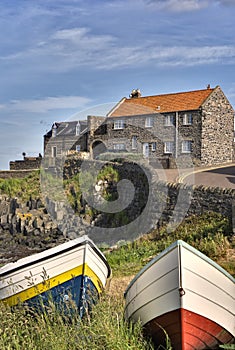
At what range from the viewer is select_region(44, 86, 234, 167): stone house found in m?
38.0

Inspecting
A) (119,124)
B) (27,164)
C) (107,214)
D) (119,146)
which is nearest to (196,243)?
(107,214)

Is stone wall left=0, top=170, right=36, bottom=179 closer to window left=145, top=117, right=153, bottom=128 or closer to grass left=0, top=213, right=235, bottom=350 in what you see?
window left=145, top=117, right=153, bottom=128

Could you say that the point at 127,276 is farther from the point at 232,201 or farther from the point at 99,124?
the point at 99,124

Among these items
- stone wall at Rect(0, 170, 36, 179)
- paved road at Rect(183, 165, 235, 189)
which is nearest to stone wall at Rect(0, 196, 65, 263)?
paved road at Rect(183, 165, 235, 189)

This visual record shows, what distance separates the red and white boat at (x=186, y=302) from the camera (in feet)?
19.1

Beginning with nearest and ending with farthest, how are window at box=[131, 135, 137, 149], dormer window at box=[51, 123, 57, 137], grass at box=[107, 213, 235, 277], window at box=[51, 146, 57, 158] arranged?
grass at box=[107, 213, 235, 277], window at box=[131, 135, 137, 149], window at box=[51, 146, 57, 158], dormer window at box=[51, 123, 57, 137]

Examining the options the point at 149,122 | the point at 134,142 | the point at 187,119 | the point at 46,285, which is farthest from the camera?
the point at 134,142

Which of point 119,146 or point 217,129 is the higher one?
point 119,146

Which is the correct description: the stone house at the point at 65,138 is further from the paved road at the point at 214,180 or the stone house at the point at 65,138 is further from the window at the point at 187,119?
the paved road at the point at 214,180

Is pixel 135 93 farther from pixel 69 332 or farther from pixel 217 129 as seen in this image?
pixel 69 332

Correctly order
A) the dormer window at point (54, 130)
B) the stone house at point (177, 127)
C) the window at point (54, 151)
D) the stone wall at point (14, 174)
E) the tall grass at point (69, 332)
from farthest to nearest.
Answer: the dormer window at point (54, 130), the window at point (54, 151), the stone wall at point (14, 174), the stone house at point (177, 127), the tall grass at point (69, 332)

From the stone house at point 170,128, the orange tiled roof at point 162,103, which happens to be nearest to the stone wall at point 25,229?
the stone house at point 170,128

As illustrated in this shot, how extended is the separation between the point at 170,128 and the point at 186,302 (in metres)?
34.2

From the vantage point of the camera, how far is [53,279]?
724 centimetres
